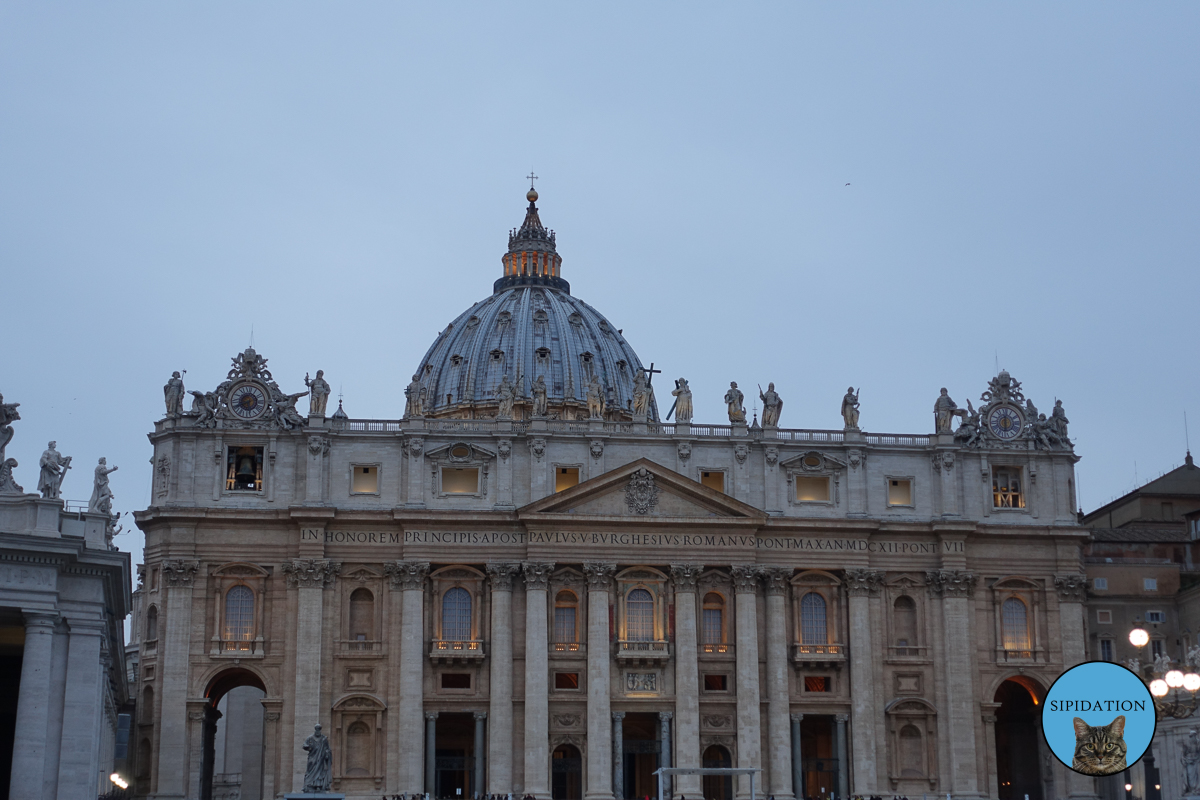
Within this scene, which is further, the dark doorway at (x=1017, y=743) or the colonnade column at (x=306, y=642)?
the dark doorway at (x=1017, y=743)

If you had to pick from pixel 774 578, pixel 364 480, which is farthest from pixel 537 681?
pixel 364 480

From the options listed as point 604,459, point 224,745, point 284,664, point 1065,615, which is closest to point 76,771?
point 284,664

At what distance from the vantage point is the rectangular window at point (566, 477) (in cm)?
8406

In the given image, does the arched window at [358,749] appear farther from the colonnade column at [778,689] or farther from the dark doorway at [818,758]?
the dark doorway at [818,758]

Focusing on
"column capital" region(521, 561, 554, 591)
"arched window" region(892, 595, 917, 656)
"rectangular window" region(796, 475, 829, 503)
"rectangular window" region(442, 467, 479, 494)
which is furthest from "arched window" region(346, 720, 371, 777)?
"arched window" region(892, 595, 917, 656)

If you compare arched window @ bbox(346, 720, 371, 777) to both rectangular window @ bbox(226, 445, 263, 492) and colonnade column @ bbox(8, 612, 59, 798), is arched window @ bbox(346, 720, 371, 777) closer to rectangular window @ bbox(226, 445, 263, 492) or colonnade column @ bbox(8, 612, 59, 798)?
rectangular window @ bbox(226, 445, 263, 492)

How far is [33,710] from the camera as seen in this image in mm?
40750

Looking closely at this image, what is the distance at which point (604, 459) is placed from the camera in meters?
83.9

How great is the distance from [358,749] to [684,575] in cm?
1853

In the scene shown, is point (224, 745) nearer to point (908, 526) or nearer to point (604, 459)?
point (604, 459)

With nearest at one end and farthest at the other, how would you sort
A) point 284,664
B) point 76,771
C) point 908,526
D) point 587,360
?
point 76,771 < point 284,664 < point 908,526 < point 587,360

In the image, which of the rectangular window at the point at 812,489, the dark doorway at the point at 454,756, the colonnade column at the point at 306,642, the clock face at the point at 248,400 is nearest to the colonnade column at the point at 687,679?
the rectangular window at the point at 812,489

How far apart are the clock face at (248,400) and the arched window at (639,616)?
21492 mm

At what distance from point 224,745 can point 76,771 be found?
68.3m
